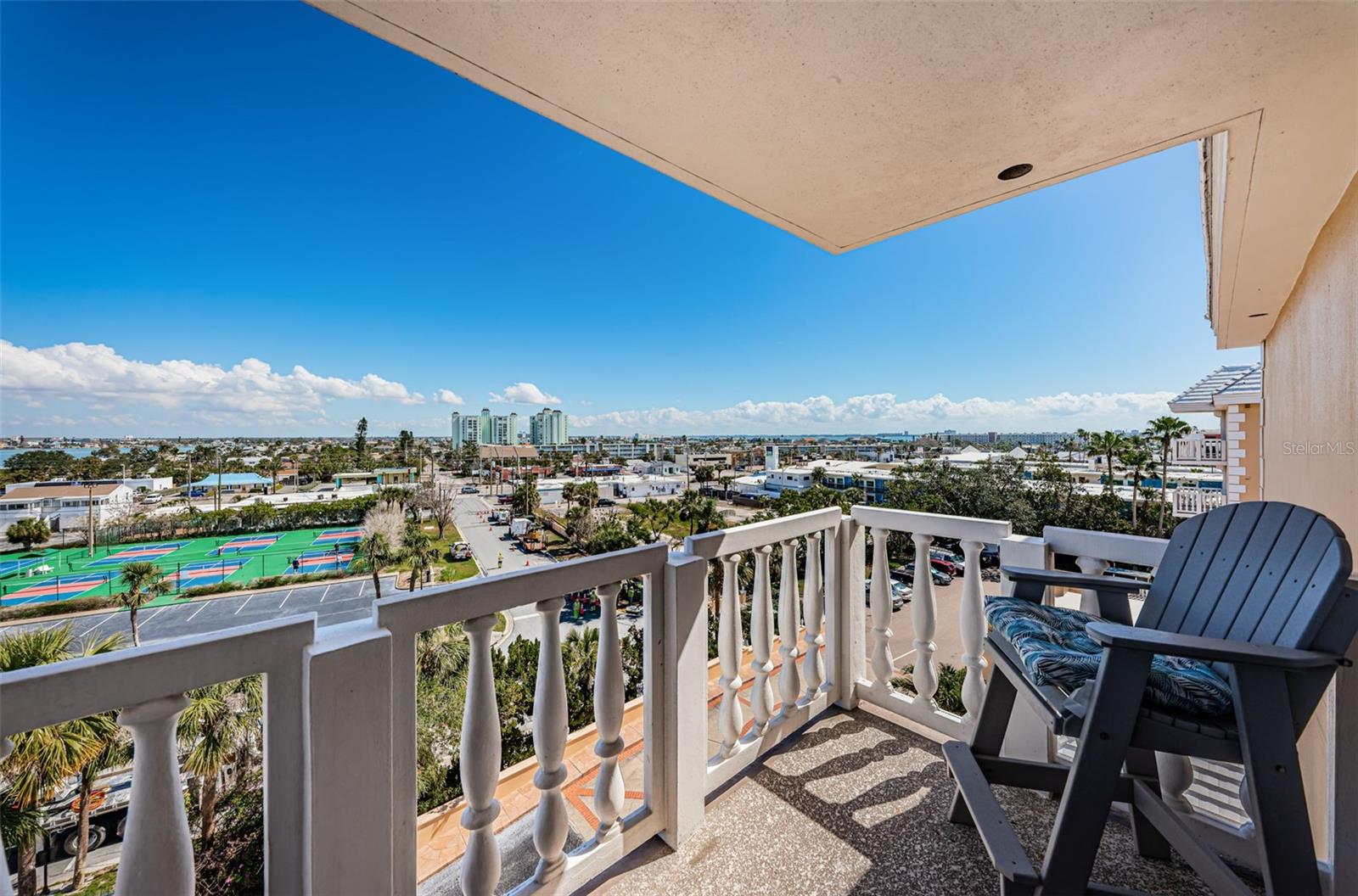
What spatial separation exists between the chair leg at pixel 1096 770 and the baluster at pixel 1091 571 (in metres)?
0.64

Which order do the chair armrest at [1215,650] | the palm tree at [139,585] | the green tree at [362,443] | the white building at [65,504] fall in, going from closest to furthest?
1. the chair armrest at [1215,650]
2. the white building at [65,504]
3. the palm tree at [139,585]
4. the green tree at [362,443]

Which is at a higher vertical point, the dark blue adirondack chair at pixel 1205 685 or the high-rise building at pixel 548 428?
the high-rise building at pixel 548 428

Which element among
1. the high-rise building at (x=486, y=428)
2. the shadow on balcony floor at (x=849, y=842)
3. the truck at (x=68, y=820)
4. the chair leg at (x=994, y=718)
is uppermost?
the high-rise building at (x=486, y=428)

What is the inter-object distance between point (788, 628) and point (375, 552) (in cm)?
336

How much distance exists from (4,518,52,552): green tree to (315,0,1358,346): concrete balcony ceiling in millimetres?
3535

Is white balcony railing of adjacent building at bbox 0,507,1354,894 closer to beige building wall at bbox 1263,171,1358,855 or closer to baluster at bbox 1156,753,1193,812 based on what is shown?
baluster at bbox 1156,753,1193,812

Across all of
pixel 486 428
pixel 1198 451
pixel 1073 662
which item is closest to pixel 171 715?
pixel 1073 662

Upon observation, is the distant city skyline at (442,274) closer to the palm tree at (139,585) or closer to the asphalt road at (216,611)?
the palm tree at (139,585)

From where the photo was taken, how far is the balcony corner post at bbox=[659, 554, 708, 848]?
1328 mm

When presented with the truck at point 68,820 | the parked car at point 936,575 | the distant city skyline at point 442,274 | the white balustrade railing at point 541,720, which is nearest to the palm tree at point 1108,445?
the distant city skyline at point 442,274

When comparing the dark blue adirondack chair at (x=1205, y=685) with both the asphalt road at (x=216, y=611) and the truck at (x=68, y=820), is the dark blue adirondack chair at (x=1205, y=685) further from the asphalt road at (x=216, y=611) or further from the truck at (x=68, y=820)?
the truck at (x=68, y=820)

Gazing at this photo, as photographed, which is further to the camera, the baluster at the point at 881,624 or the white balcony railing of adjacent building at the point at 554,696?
the baluster at the point at 881,624

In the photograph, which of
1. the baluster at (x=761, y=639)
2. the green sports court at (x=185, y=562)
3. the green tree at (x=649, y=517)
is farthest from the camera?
the green tree at (x=649, y=517)

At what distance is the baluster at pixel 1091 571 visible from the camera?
1481 millimetres
